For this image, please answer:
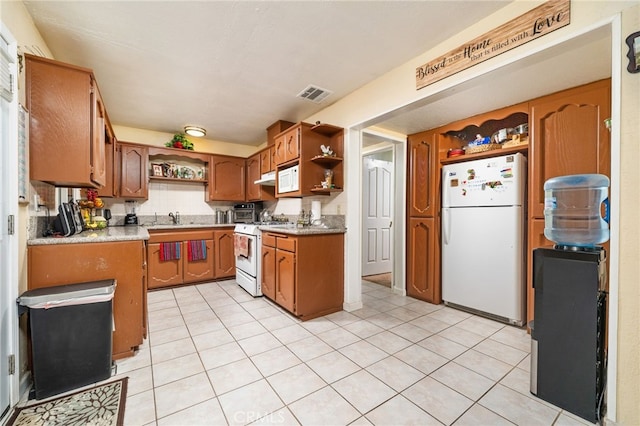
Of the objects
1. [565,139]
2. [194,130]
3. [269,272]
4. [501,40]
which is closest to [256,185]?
[194,130]

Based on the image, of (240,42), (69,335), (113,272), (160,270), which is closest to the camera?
(69,335)

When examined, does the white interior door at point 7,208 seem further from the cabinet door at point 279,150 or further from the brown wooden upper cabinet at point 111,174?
the cabinet door at point 279,150

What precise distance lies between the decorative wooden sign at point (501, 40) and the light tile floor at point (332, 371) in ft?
7.06

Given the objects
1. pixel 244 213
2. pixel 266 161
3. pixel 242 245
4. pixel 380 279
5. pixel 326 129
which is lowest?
pixel 380 279

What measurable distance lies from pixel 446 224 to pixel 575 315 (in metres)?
1.73

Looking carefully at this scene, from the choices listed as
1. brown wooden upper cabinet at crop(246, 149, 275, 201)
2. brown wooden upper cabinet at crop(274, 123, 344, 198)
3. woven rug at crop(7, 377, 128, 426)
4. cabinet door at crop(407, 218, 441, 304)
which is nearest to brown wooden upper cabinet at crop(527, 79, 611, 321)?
cabinet door at crop(407, 218, 441, 304)

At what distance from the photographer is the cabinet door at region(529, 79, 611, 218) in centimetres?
212

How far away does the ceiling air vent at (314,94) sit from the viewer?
2.86m

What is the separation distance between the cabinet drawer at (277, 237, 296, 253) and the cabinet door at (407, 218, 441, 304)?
67.9 inches

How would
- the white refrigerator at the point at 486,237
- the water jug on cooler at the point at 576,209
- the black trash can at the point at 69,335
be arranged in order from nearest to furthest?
the black trash can at the point at 69,335, the water jug on cooler at the point at 576,209, the white refrigerator at the point at 486,237

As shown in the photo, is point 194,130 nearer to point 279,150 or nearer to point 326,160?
point 279,150

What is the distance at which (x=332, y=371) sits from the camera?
1.83 m

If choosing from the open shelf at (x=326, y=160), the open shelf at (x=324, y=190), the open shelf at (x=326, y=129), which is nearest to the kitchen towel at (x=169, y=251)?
the open shelf at (x=324, y=190)

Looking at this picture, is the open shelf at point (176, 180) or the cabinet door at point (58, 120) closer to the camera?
the cabinet door at point (58, 120)
